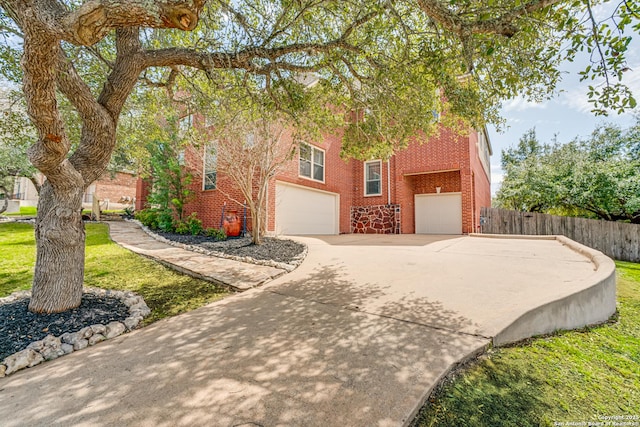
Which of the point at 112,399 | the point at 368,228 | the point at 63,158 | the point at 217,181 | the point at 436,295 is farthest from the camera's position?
the point at 368,228

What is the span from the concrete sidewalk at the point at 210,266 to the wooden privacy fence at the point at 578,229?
11.1 m

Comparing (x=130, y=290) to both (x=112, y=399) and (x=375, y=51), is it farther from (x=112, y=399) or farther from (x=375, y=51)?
(x=375, y=51)

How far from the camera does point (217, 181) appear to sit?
33.1 feet

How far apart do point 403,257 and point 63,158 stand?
5.56m

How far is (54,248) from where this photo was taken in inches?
116

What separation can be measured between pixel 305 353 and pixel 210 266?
139 inches

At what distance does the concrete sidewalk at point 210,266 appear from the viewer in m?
4.37

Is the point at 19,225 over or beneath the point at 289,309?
over

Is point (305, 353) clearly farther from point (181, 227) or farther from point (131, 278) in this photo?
point (181, 227)

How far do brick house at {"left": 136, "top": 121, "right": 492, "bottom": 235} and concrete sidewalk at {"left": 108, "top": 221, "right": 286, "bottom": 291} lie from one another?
9.97 feet

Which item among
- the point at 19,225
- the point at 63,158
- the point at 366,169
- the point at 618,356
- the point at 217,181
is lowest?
the point at 618,356

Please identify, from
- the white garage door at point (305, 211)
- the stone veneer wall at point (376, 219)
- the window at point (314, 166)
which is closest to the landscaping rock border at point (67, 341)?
the white garage door at point (305, 211)

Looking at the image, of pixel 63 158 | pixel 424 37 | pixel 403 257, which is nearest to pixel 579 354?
pixel 403 257

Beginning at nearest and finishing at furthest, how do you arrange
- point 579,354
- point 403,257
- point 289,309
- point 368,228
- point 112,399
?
point 112,399, point 579,354, point 289,309, point 403,257, point 368,228
